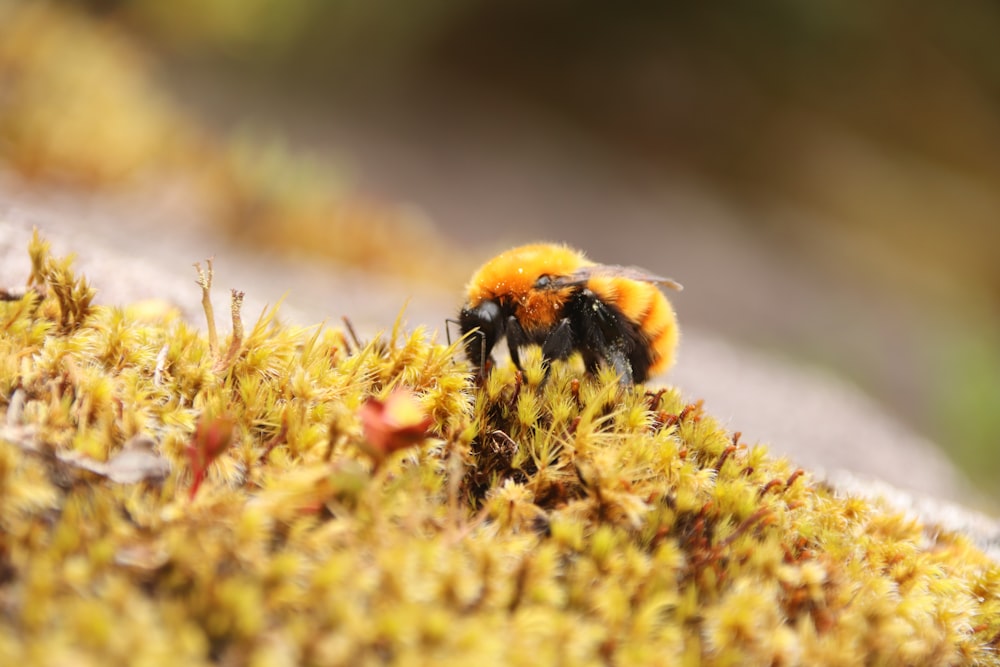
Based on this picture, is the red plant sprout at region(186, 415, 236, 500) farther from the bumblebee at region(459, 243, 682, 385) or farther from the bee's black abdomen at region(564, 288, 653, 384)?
the bee's black abdomen at region(564, 288, 653, 384)

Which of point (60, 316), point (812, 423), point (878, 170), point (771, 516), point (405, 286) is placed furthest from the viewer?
point (878, 170)

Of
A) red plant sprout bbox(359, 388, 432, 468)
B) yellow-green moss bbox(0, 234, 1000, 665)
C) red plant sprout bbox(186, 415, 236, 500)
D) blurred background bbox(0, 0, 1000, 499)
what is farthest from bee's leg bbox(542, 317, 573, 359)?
blurred background bbox(0, 0, 1000, 499)

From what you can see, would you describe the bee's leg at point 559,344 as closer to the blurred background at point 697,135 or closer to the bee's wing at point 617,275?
the bee's wing at point 617,275

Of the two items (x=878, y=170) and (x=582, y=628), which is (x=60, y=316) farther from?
(x=878, y=170)

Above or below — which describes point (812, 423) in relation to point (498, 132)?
below

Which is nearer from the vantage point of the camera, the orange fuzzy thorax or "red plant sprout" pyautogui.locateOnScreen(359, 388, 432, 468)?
"red plant sprout" pyautogui.locateOnScreen(359, 388, 432, 468)

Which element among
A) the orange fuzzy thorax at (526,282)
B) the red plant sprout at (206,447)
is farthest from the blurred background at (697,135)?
the red plant sprout at (206,447)

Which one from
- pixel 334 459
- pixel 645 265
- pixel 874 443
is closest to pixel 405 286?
pixel 874 443
